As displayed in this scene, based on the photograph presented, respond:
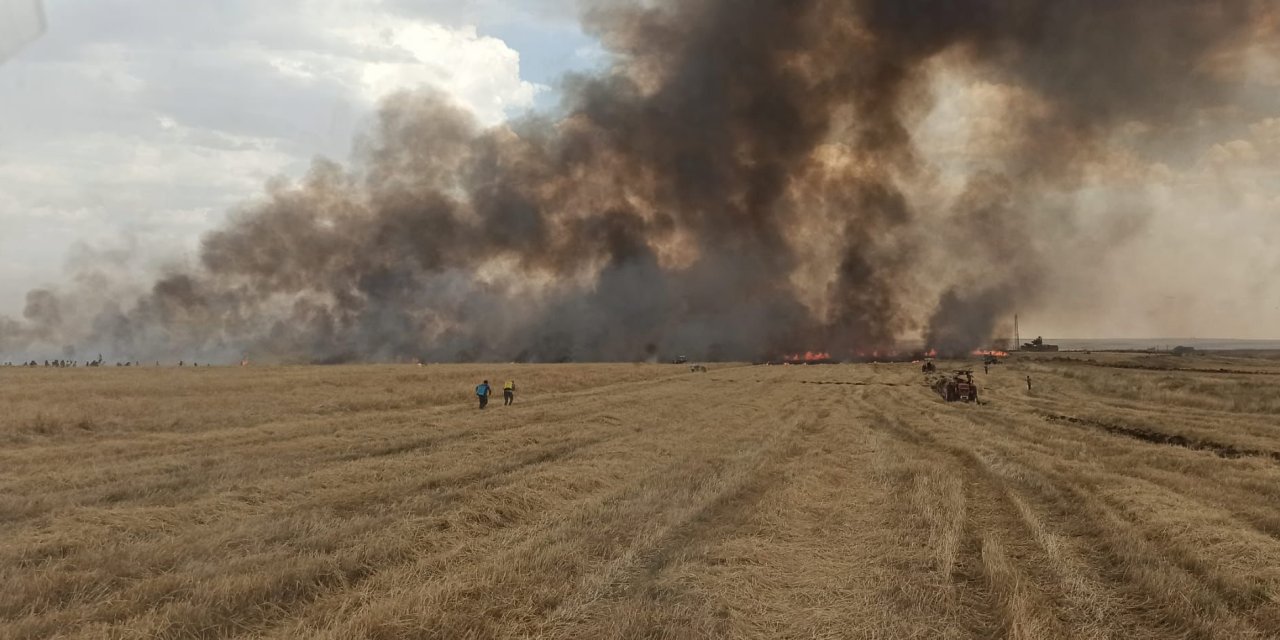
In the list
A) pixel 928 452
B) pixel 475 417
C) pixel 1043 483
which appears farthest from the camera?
pixel 475 417

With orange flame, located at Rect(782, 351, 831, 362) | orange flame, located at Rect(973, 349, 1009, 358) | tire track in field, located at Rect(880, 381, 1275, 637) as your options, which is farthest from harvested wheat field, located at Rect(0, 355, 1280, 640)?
orange flame, located at Rect(973, 349, 1009, 358)

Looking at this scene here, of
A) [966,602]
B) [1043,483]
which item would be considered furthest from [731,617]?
[1043,483]

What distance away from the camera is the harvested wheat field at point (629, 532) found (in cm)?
746

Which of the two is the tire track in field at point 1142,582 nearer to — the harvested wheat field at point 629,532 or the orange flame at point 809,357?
the harvested wheat field at point 629,532

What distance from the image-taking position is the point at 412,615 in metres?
7.27

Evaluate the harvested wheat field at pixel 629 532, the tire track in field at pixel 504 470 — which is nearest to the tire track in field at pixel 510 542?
the harvested wheat field at pixel 629 532

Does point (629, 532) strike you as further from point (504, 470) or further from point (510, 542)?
point (504, 470)

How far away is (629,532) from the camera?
35.2 feet

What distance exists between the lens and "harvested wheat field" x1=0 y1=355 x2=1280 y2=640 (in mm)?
7461

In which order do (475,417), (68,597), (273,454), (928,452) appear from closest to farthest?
(68,597)
(273,454)
(928,452)
(475,417)

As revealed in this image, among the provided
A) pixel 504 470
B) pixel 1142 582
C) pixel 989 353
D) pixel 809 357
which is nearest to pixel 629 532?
pixel 504 470

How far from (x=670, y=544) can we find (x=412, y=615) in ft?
13.2

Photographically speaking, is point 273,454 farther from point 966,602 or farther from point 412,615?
point 966,602

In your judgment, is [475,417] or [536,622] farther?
[475,417]
